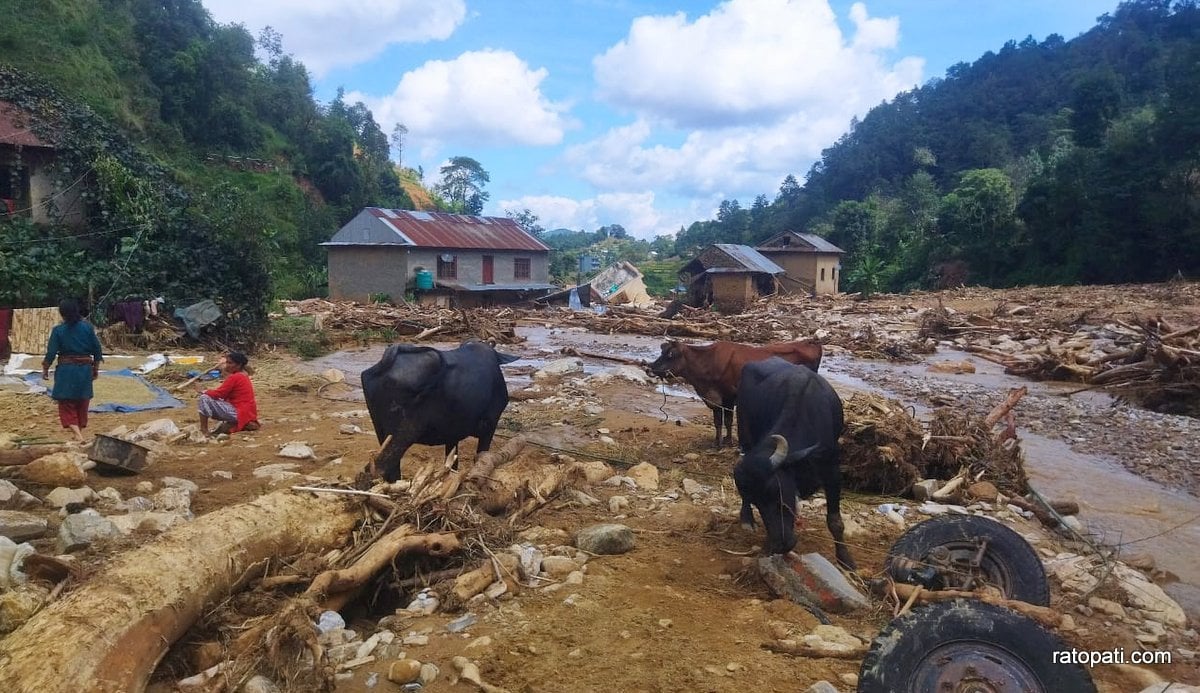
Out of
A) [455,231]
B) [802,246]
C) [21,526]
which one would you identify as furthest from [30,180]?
[802,246]

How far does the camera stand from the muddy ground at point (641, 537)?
394cm

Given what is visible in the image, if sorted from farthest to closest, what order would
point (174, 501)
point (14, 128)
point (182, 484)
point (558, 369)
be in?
point (14, 128)
point (558, 369)
point (182, 484)
point (174, 501)

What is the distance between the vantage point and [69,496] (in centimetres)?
564

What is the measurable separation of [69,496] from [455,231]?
35.1 metres

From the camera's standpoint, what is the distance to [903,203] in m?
59.6

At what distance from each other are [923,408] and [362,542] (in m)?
11.3

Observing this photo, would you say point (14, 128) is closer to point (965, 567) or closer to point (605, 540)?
point (605, 540)

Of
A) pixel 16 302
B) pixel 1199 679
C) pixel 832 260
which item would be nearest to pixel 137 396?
pixel 16 302

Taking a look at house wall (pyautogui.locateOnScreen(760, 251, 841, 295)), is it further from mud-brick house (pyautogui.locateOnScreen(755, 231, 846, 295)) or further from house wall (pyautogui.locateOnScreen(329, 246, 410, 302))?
house wall (pyautogui.locateOnScreen(329, 246, 410, 302))

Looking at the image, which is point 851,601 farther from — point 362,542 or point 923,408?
point 923,408

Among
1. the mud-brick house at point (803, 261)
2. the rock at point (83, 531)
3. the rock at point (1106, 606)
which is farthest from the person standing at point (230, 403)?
the mud-brick house at point (803, 261)

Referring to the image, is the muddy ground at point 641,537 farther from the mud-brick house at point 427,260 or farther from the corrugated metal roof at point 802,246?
the corrugated metal roof at point 802,246

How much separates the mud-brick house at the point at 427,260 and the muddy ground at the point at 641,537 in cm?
2200

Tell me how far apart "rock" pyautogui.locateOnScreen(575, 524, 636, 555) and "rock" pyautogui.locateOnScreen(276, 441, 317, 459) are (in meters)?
3.84
